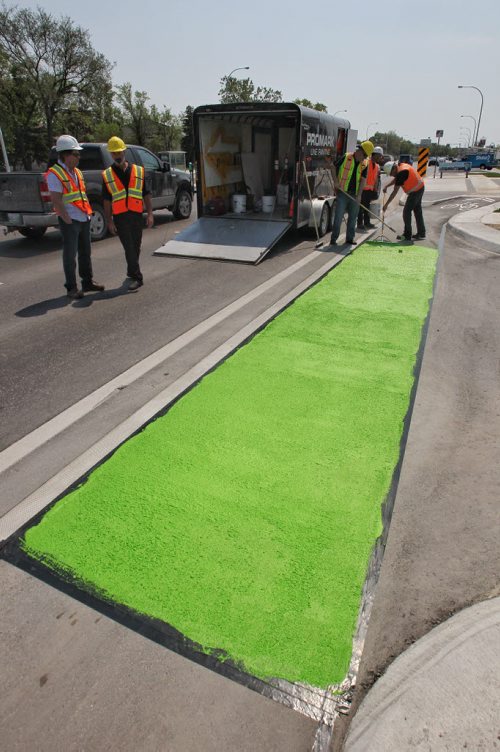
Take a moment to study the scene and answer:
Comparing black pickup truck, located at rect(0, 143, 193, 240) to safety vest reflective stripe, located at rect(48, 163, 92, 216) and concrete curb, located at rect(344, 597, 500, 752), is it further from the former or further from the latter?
concrete curb, located at rect(344, 597, 500, 752)

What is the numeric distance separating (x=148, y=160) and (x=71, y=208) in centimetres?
604

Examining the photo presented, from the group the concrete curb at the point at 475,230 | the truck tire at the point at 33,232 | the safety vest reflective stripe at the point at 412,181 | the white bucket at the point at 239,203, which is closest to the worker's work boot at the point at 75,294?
the truck tire at the point at 33,232

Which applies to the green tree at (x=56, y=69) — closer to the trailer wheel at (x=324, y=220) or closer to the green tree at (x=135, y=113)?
the green tree at (x=135, y=113)

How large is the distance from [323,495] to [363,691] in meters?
1.14

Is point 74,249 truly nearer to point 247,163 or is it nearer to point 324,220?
point 324,220

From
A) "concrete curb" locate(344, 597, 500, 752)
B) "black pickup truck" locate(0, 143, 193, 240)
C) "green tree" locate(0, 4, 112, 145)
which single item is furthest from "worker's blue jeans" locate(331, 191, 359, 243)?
"green tree" locate(0, 4, 112, 145)

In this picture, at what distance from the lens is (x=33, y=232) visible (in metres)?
10.5

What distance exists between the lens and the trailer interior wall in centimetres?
1020

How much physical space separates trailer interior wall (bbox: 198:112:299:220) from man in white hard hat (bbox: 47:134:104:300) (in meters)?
4.33

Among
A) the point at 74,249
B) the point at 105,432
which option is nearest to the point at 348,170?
the point at 74,249

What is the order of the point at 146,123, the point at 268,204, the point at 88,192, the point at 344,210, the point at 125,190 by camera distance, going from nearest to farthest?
1. the point at 125,190
2. the point at 88,192
3. the point at 344,210
4. the point at 268,204
5. the point at 146,123

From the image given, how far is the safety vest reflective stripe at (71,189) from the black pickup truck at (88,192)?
126 inches

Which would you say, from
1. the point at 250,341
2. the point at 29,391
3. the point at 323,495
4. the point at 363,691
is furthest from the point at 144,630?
the point at 250,341

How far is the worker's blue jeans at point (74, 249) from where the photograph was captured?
6266 millimetres
